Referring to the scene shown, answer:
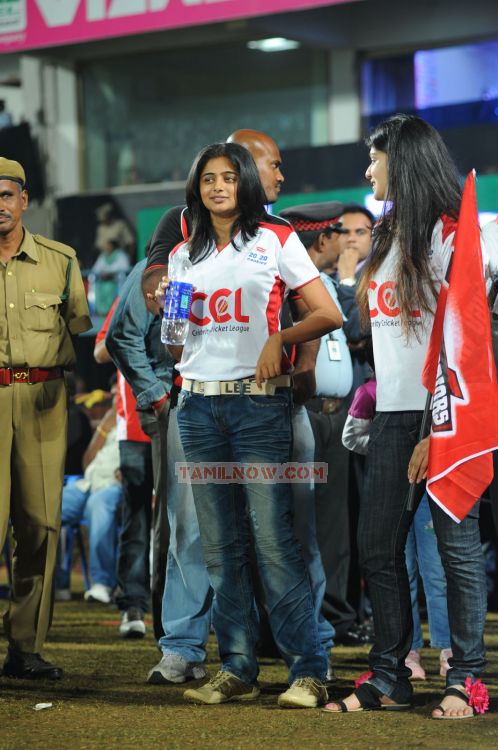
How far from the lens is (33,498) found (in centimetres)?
515

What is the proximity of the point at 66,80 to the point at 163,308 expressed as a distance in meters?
12.4

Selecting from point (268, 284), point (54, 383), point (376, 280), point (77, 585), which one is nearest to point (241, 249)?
point (268, 284)

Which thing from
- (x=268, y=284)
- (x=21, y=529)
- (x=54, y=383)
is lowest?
(x=21, y=529)

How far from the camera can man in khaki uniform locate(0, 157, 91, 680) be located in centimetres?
508

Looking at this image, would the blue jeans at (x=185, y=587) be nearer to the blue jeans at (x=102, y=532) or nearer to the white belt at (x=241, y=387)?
the white belt at (x=241, y=387)

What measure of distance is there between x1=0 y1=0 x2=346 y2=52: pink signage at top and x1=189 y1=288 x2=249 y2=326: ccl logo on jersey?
8.52 metres

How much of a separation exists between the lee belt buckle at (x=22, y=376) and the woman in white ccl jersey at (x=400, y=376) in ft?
5.07

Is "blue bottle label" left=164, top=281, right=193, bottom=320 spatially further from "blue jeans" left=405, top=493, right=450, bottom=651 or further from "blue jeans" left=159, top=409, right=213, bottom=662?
"blue jeans" left=405, top=493, right=450, bottom=651

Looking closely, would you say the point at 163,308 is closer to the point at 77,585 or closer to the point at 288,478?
the point at 288,478

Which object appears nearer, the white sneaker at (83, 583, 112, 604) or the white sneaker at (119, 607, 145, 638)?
the white sneaker at (119, 607, 145, 638)

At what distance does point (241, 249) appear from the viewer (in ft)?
14.4

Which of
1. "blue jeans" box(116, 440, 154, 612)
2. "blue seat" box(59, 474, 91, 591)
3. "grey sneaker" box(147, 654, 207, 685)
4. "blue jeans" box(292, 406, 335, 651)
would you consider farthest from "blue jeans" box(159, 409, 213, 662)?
"blue seat" box(59, 474, 91, 591)

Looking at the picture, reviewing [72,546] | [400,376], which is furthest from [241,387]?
[72,546]

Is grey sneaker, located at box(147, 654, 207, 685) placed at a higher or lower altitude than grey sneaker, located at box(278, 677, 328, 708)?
lower
